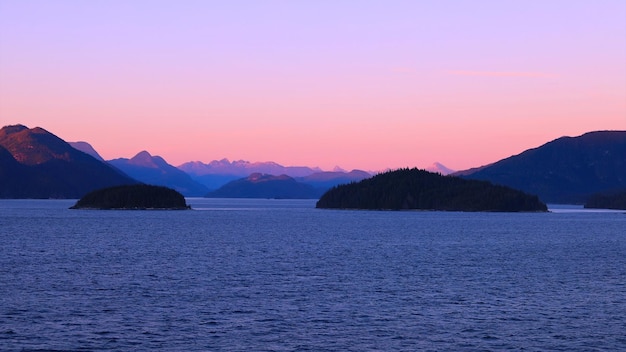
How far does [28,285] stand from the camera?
3359 inches

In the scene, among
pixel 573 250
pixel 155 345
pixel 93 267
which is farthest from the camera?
pixel 573 250

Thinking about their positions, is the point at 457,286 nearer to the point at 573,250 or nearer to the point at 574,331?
the point at 574,331

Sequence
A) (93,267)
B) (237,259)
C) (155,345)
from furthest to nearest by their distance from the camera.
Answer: (237,259) < (93,267) < (155,345)

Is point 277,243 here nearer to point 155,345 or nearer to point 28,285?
point 28,285

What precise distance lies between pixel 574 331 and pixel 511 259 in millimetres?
67443

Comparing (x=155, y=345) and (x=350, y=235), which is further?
(x=350, y=235)

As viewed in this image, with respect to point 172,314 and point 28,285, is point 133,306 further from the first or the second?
point 28,285

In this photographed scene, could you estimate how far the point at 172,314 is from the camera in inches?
2670

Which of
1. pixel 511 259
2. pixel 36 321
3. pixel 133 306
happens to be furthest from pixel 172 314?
pixel 511 259

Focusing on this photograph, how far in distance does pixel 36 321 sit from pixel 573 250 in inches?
4183

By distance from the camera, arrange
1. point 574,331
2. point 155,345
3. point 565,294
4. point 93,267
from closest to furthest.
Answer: point 155,345 → point 574,331 → point 565,294 → point 93,267

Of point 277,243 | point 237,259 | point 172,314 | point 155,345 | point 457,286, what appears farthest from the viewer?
point 277,243

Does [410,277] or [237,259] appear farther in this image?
[237,259]

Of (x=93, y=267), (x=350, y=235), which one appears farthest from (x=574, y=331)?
(x=350, y=235)
